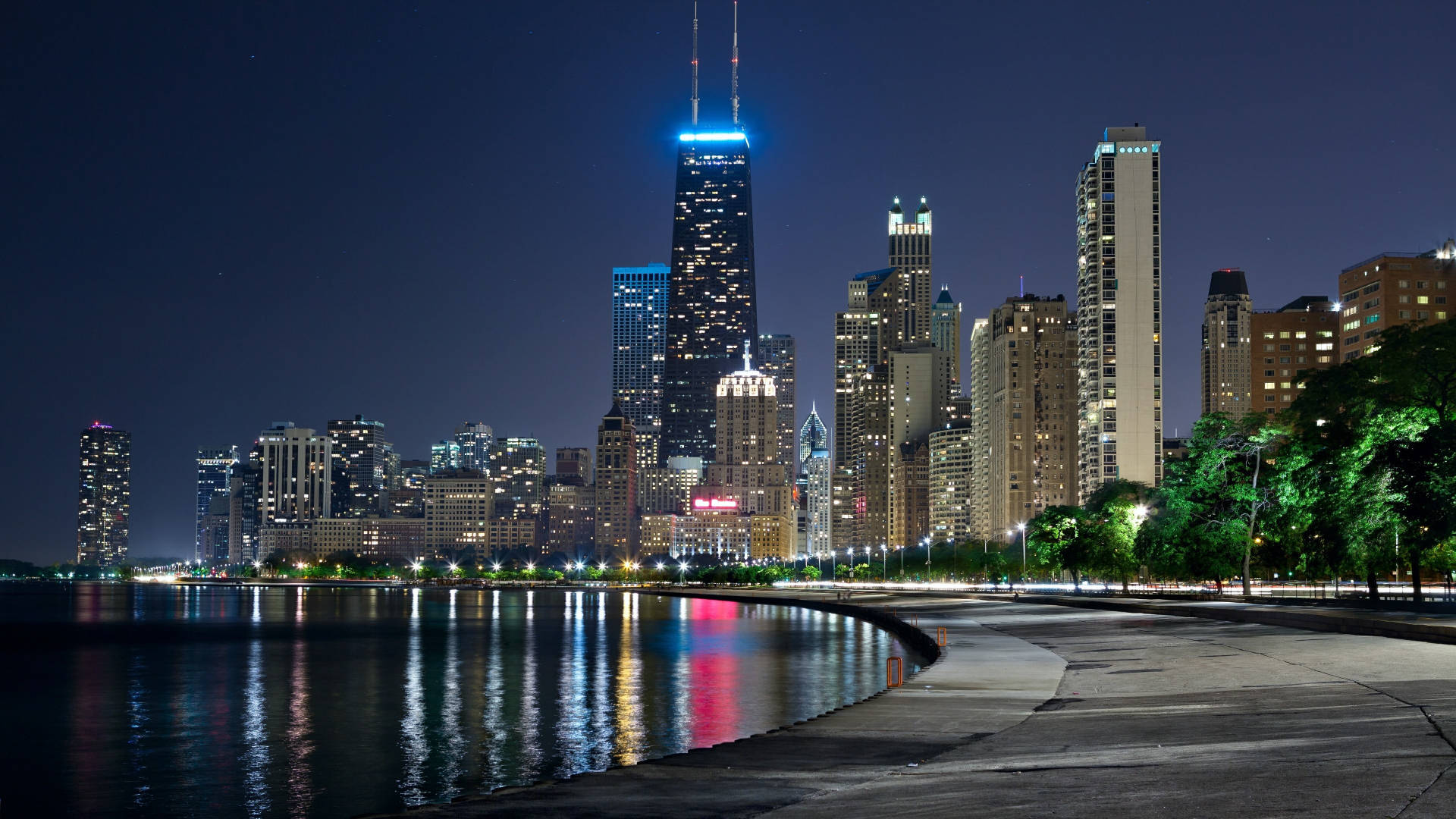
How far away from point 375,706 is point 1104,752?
37.3 metres

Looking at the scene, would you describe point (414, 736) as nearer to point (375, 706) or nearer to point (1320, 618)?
point (375, 706)

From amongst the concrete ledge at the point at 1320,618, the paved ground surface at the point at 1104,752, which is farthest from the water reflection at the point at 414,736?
the concrete ledge at the point at 1320,618

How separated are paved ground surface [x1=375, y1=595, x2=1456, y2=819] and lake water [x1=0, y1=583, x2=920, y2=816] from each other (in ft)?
31.6

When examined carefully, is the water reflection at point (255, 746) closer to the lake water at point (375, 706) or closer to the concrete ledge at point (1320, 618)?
the lake water at point (375, 706)

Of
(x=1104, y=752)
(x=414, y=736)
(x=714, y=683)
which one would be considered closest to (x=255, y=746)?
(x=414, y=736)

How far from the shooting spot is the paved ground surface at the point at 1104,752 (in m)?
16.9

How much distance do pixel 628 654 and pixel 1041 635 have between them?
100 ft

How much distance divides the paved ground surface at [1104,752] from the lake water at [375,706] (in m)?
9.63

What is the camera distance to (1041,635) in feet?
185

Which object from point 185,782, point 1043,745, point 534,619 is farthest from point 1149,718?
point 534,619

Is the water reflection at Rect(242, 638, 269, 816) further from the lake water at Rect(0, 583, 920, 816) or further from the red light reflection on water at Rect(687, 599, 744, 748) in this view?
the red light reflection on water at Rect(687, 599, 744, 748)

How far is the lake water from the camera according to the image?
3369cm

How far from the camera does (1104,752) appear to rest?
21719 millimetres

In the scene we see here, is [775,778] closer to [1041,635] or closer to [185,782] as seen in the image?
[185,782]
